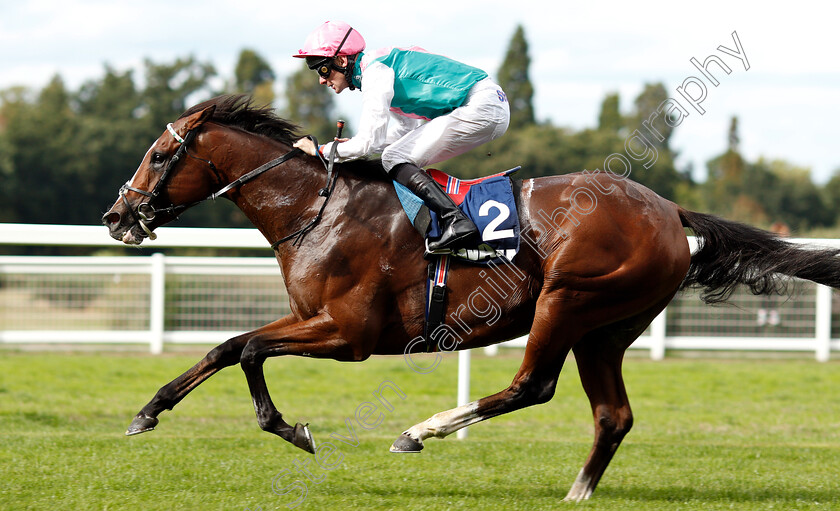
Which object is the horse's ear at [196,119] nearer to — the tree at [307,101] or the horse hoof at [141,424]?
the horse hoof at [141,424]

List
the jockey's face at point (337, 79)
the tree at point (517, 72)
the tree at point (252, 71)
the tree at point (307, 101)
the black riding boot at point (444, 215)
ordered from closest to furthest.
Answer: the black riding boot at point (444, 215)
the jockey's face at point (337, 79)
the tree at point (517, 72)
the tree at point (307, 101)
the tree at point (252, 71)

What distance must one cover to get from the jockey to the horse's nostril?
3.07 feet

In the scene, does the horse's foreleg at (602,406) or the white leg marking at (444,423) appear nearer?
the white leg marking at (444,423)

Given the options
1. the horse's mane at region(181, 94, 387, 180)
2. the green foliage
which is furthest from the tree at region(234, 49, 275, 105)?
the horse's mane at region(181, 94, 387, 180)

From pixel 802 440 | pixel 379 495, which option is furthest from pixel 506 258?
pixel 802 440

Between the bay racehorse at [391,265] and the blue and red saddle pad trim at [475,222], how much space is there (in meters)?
0.05

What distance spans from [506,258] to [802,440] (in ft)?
11.6

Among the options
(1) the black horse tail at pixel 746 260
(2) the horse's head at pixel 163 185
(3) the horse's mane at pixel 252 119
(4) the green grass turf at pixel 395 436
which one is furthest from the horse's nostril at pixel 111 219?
(1) the black horse tail at pixel 746 260

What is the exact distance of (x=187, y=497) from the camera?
4273 mm

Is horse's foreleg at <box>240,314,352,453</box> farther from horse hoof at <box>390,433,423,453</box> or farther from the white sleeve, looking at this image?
the white sleeve

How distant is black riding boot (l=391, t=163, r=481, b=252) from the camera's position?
4.16m

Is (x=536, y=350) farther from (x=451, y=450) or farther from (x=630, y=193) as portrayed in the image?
(x=451, y=450)

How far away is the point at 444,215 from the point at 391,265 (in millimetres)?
351

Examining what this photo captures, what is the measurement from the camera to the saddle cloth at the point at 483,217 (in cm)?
425
